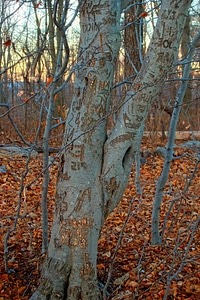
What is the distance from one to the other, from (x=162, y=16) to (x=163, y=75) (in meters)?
0.37

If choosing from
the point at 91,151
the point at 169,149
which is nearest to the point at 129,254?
the point at 169,149

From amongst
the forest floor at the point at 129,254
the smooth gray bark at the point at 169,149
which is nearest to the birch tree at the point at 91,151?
the forest floor at the point at 129,254

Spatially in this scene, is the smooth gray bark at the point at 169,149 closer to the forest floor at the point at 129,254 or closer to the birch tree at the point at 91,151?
the forest floor at the point at 129,254

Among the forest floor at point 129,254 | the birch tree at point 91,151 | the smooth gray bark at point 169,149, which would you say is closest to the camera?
the birch tree at point 91,151

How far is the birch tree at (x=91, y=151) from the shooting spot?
87.4 inches

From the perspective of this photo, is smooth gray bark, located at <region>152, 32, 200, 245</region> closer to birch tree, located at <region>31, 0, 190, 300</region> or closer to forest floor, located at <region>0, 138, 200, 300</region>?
forest floor, located at <region>0, 138, 200, 300</region>

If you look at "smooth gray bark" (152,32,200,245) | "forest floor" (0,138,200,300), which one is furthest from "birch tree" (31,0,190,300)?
"smooth gray bark" (152,32,200,245)

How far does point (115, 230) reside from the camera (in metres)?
3.78

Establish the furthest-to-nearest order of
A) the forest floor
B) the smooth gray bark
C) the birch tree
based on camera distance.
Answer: the smooth gray bark → the forest floor → the birch tree

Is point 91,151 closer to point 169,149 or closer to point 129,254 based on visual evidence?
point 169,149

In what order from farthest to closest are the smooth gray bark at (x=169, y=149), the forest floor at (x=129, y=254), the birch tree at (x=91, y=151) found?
1. the smooth gray bark at (x=169, y=149)
2. the forest floor at (x=129, y=254)
3. the birch tree at (x=91, y=151)

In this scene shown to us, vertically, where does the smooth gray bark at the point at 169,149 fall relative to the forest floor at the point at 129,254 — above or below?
above

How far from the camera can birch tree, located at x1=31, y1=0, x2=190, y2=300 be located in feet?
7.29

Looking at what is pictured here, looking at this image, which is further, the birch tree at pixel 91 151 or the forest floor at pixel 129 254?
the forest floor at pixel 129 254
